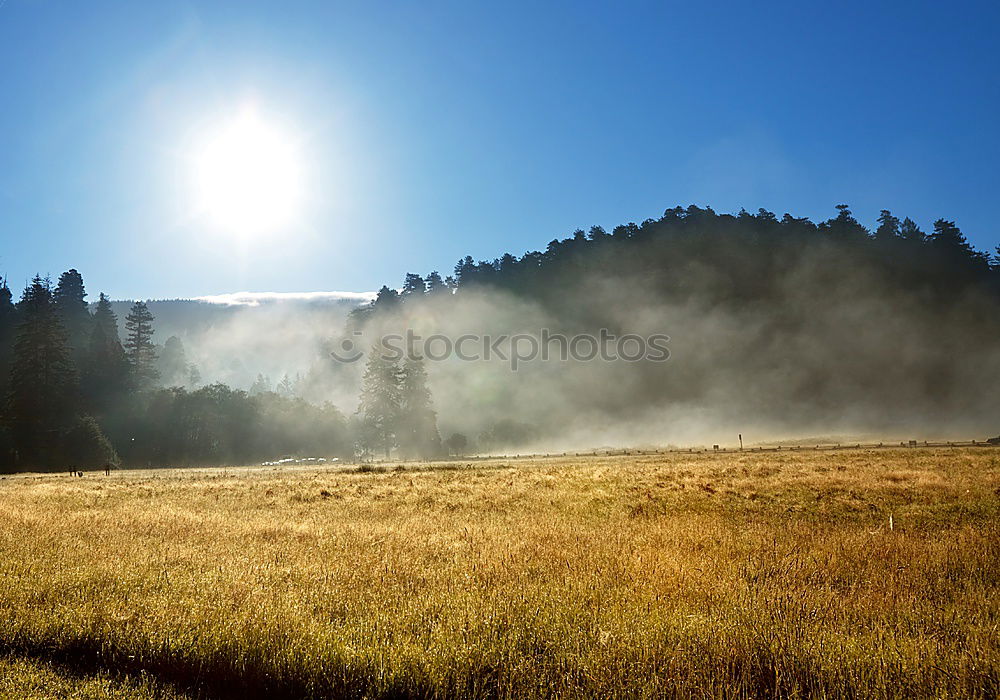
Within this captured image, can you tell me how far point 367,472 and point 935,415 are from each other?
11658 centimetres

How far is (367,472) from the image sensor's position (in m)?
43.5

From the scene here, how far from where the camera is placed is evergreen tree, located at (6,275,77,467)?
63500mm

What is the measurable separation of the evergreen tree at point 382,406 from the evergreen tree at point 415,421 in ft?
3.27

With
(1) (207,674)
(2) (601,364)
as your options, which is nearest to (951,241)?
(2) (601,364)

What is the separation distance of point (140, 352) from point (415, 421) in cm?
4600

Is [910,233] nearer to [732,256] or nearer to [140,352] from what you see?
[732,256]

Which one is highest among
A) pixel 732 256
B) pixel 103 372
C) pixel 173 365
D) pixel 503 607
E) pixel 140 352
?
pixel 732 256

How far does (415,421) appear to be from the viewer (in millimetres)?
94312

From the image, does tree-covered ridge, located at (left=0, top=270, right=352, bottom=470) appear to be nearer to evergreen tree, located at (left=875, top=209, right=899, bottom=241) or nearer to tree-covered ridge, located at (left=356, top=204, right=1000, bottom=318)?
tree-covered ridge, located at (left=356, top=204, right=1000, bottom=318)

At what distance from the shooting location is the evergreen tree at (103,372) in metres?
76.5

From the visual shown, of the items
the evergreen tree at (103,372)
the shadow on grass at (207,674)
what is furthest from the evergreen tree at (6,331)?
the shadow on grass at (207,674)

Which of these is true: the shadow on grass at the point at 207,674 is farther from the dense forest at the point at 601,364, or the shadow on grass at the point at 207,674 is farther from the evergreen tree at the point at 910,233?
the evergreen tree at the point at 910,233

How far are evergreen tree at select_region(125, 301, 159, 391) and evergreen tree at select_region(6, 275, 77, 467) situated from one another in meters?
13.4

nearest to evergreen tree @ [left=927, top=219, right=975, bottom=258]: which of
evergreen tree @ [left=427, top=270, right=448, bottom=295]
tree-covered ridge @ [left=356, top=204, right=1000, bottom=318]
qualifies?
tree-covered ridge @ [left=356, top=204, right=1000, bottom=318]
